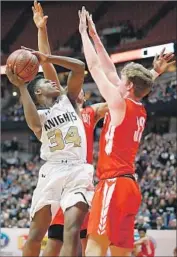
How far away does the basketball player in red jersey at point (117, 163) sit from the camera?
4.01m

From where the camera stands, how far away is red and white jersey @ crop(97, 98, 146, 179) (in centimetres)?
417

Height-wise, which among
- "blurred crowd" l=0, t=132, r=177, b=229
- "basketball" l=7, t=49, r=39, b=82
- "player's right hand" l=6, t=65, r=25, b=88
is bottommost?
"blurred crowd" l=0, t=132, r=177, b=229

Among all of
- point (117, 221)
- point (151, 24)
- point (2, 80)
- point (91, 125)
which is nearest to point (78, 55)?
point (151, 24)

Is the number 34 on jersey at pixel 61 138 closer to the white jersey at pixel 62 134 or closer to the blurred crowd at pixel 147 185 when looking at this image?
the white jersey at pixel 62 134

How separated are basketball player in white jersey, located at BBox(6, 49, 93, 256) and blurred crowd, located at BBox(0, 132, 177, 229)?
8162 mm

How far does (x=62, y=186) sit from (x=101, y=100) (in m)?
17.4

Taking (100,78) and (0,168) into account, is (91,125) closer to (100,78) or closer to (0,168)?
(100,78)

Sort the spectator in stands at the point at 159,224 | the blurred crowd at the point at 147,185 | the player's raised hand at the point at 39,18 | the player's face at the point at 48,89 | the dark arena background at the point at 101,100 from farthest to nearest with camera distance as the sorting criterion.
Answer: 1. the dark arena background at the point at 101,100
2. the blurred crowd at the point at 147,185
3. the spectator in stands at the point at 159,224
4. the player's raised hand at the point at 39,18
5. the player's face at the point at 48,89

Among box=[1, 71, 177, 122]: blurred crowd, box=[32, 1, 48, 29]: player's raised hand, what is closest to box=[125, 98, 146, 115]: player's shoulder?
box=[32, 1, 48, 29]: player's raised hand

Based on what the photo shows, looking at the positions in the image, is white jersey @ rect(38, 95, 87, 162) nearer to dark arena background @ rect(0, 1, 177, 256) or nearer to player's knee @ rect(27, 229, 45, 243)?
player's knee @ rect(27, 229, 45, 243)

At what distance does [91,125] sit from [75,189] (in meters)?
0.82

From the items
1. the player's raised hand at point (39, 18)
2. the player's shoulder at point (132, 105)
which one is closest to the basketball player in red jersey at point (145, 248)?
the player's raised hand at point (39, 18)

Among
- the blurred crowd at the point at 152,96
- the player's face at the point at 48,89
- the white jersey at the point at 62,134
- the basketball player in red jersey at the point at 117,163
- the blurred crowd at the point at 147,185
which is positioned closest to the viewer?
the basketball player in red jersey at the point at 117,163

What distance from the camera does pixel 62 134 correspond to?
4.76 metres
